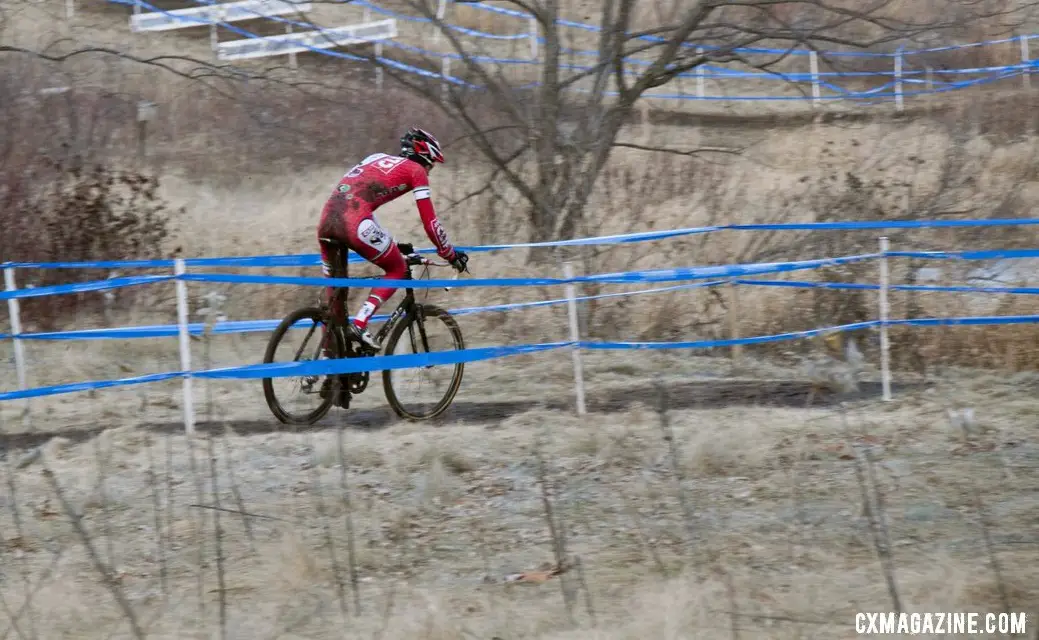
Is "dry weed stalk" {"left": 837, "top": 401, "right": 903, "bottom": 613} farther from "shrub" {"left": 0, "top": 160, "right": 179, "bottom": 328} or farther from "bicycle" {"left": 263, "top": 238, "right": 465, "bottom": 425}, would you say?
"shrub" {"left": 0, "top": 160, "right": 179, "bottom": 328}

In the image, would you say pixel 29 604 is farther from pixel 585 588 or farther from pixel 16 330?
pixel 16 330

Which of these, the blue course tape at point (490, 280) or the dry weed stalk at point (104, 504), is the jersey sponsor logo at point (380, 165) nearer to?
the blue course tape at point (490, 280)

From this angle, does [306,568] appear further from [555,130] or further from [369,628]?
[555,130]

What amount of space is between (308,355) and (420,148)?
1.56 m

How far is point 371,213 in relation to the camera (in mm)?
7500

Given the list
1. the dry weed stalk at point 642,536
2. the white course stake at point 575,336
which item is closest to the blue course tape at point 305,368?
the white course stake at point 575,336

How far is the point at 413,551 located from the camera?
5398 millimetres

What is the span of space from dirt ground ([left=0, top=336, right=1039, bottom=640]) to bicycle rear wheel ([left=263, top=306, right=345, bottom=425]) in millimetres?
177

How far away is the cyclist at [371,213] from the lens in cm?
748

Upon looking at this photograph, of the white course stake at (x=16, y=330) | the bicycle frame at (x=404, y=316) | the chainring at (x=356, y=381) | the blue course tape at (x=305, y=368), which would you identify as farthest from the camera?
the white course stake at (x=16, y=330)

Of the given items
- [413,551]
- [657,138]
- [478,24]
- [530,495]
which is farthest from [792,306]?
[478,24]

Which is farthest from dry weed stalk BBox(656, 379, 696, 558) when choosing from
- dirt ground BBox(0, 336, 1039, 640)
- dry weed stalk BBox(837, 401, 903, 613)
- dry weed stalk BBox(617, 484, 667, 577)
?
dry weed stalk BBox(837, 401, 903, 613)

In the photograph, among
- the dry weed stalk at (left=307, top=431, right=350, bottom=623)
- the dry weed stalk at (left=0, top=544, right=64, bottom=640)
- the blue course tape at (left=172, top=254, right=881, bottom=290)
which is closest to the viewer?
the dry weed stalk at (left=0, top=544, right=64, bottom=640)

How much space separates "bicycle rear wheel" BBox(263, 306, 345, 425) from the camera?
7.51 meters
